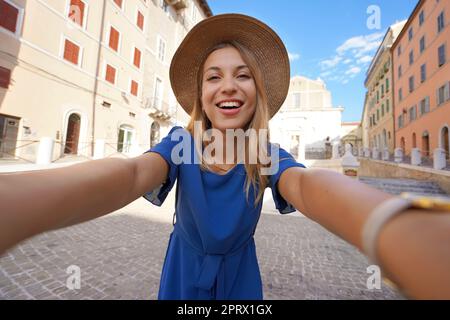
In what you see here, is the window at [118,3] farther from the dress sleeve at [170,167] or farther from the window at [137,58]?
the dress sleeve at [170,167]

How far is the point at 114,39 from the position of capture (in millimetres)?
14898

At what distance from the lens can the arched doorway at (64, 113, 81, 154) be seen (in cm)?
1256

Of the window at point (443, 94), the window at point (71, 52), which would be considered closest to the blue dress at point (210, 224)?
the window at point (71, 52)

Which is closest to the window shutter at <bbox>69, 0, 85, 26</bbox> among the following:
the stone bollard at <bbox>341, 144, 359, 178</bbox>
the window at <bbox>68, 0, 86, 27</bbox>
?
the window at <bbox>68, 0, 86, 27</bbox>

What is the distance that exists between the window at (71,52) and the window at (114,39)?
2670 mm

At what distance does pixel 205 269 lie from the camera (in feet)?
3.74

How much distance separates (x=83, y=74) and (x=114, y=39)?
398 cm

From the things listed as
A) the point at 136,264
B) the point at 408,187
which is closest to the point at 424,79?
the point at 408,187

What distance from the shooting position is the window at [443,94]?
47.6 ft

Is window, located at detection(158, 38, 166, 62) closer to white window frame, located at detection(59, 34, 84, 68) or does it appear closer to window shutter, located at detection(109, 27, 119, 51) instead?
window shutter, located at detection(109, 27, 119, 51)

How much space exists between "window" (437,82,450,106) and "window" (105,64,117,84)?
76.0ft

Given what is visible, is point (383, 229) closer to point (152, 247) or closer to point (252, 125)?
point (252, 125)
